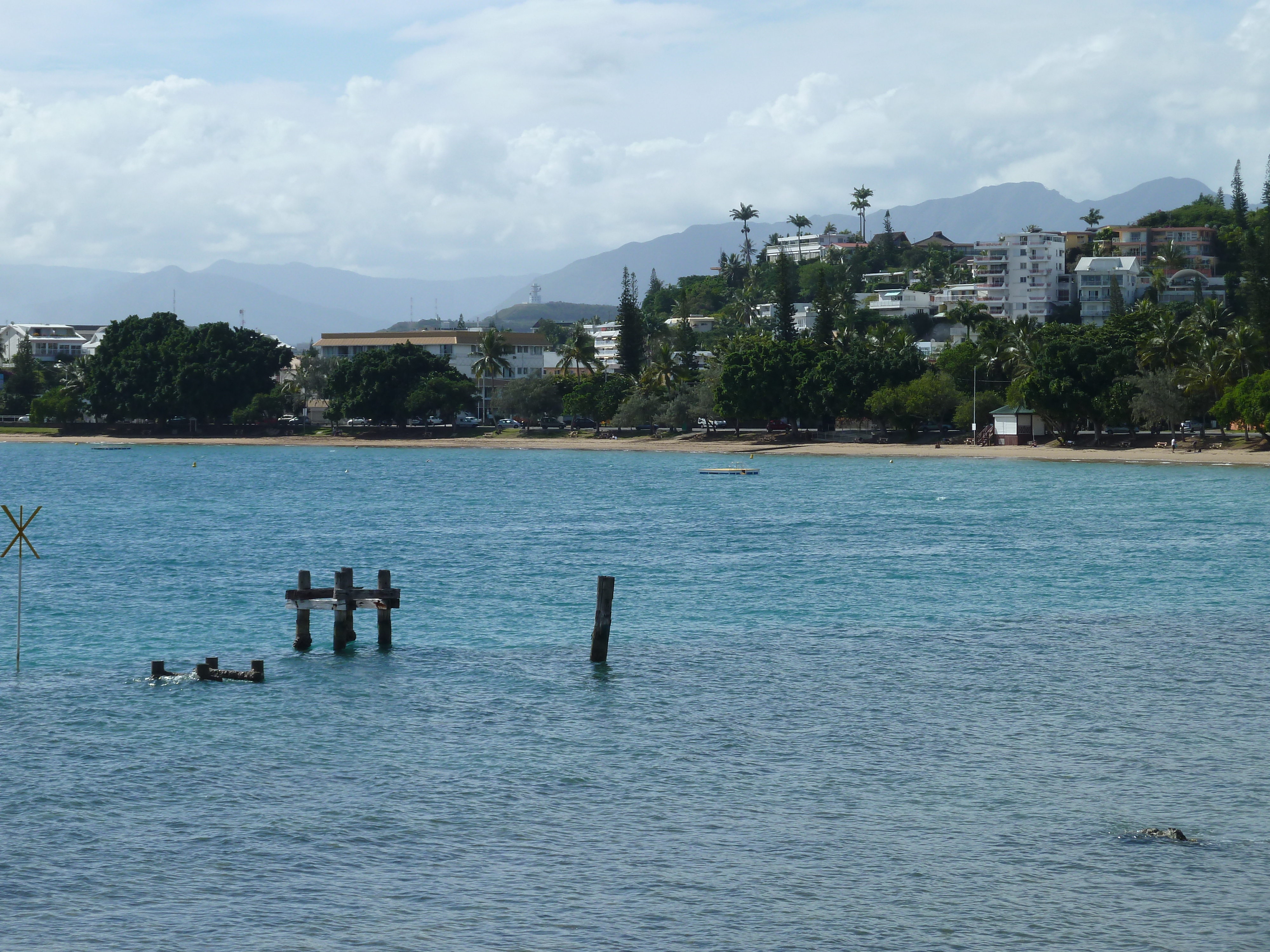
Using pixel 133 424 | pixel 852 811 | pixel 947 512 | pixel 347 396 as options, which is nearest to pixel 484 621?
pixel 852 811

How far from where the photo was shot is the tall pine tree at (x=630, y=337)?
18112 centimetres

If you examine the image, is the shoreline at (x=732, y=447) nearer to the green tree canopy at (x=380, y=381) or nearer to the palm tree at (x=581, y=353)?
the green tree canopy at (x=380, y=381)

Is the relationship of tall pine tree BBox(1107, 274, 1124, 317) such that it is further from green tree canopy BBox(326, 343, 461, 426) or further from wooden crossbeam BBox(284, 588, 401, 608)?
wooden crossbeam BBox(284, 588, 401, 608)

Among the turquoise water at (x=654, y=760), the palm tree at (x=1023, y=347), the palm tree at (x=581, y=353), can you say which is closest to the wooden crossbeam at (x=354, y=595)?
the turquoise water at (x=654, y=760)

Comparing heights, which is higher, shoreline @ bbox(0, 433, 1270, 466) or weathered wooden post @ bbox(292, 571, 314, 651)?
shoreline @ bbox(0, 433, 1270, 466)

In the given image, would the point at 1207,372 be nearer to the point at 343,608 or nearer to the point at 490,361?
the point at 343,608

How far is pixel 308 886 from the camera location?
→ 19188 millimetres

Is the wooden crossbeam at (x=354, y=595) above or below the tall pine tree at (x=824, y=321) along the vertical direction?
below

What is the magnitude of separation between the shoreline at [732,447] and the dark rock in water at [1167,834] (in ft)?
321

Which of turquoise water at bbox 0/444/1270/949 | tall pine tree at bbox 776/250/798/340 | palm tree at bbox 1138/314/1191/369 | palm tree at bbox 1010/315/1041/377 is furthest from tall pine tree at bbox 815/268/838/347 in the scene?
turquoise water at bbox 0/444/1270/949

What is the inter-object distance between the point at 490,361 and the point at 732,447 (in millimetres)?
47464

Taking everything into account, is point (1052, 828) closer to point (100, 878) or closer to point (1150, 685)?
point (1150, 685)

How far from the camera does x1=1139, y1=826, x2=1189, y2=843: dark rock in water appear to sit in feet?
67.4

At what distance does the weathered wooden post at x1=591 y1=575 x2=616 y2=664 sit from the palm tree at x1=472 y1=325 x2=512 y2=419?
150 metres
